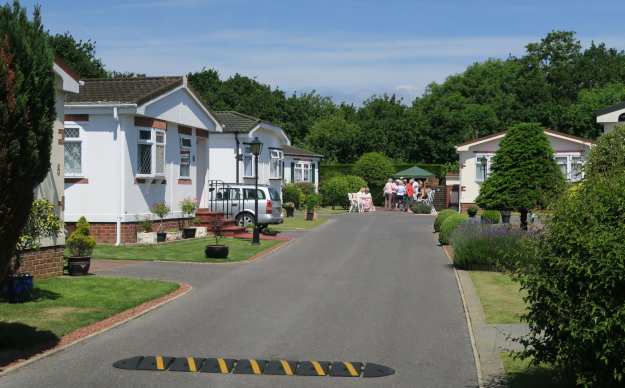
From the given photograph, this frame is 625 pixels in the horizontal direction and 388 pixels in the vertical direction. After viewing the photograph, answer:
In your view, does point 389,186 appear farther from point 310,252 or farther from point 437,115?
point 310,252

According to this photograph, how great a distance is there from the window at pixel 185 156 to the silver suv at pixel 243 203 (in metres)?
2.74

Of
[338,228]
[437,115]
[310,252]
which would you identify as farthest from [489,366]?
[437,115]

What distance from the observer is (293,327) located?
12.0m

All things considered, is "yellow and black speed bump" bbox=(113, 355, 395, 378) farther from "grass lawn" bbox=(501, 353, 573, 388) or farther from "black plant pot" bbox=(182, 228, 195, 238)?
"black plant pot" bbox=(182, 228, 195, 238)

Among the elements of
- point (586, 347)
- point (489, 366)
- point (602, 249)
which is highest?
point (602, 249)

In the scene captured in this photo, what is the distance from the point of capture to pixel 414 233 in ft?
103

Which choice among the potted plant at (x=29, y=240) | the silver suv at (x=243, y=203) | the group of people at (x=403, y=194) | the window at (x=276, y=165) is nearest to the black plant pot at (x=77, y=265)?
the potted plant at (x=29, y=240)

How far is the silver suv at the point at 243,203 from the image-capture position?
30.4m

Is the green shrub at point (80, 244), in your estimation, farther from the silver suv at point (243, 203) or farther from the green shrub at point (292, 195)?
the green shrub at point (292, 195)

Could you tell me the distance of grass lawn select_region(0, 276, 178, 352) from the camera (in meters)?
10.8

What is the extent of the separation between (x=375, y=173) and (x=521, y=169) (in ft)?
105

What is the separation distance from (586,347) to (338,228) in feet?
87.5

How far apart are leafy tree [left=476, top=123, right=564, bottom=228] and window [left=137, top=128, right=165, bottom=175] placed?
997cm

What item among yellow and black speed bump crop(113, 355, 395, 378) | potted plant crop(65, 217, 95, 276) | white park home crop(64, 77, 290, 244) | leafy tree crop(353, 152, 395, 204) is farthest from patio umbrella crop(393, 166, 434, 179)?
yellow and black speed bump crop(113, 355, 395, 378)
